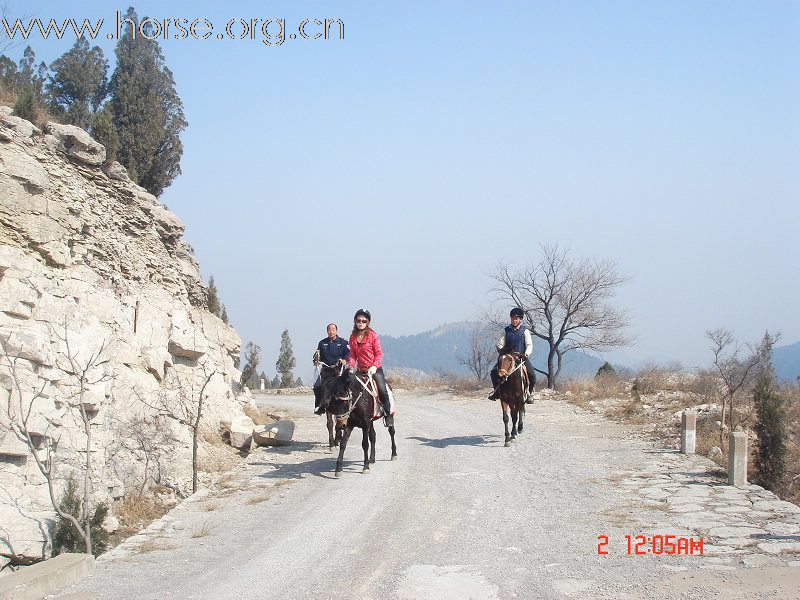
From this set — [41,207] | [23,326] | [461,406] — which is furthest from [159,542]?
[461,406]

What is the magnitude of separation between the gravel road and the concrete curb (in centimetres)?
19

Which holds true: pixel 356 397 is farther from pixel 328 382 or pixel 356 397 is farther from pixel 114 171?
pixel 114 171

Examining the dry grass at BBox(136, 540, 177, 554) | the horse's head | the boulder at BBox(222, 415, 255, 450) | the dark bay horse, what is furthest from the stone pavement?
the boulder at BBox(222, 415, 255, 450)

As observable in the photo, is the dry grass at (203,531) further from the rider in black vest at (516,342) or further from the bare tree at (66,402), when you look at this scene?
the rider in black vest at (516,342)

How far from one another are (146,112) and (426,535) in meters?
19.3

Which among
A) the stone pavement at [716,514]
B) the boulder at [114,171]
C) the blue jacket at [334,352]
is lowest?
the stone pavement at [716,514]

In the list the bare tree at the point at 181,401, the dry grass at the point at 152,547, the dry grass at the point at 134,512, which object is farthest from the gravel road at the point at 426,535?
the bare tree at the point at 181,401

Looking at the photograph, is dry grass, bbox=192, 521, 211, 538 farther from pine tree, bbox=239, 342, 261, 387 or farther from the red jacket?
pine tree, bbox=239, 342, 261, 387

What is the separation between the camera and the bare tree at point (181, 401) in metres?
13.5

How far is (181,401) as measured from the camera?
14438 millimetres

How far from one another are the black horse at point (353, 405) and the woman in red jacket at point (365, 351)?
317 millimetres

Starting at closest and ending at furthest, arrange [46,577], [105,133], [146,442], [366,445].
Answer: [46,577] < [146,442] < [366,445] < [105,133]

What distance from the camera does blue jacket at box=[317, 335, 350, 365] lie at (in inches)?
583

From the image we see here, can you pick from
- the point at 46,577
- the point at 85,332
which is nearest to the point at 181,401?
the point at 85,332
